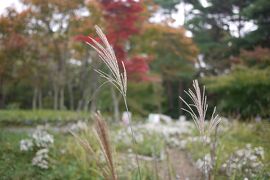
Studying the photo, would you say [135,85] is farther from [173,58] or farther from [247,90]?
[247,90]

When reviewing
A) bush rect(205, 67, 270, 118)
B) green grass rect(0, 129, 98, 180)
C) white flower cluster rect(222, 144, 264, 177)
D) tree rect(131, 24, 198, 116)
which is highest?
tree rect(131, 24, 198, 116)

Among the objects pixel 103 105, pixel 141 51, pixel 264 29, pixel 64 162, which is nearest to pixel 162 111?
pixel 103 105

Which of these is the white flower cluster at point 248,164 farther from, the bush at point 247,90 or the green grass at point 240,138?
the bush at point 247,90

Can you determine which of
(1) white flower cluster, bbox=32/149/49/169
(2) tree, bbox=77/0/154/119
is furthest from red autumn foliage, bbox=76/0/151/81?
(1) white flower cluster, bbox=32/149/49/169

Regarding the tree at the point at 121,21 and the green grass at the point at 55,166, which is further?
the tree at the point at 121,21

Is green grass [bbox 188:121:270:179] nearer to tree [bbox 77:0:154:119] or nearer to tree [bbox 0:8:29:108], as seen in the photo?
tree [bbox 77:0:154:119]

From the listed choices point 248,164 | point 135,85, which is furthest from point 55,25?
point 248,164

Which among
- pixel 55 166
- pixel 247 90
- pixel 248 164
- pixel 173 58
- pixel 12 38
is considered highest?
pixel 12 38

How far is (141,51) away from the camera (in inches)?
492

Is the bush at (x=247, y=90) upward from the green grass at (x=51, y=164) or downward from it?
upward

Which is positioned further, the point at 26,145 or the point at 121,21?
the point at 121,21

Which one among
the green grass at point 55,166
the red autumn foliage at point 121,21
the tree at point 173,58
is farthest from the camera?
the tree at point 173,58

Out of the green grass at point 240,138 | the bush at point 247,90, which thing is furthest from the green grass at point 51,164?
the bush at point 247,90

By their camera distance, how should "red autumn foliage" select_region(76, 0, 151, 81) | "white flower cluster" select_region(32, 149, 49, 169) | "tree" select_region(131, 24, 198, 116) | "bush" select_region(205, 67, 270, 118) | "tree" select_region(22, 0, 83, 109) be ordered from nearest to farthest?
"white flower cluster" select_region(32, 149, 49, 169) < "bush" select_region(205, 67, 270, 118) < "red autumn foliage" select_region(76, 0, 151, 81) < "tree" select_region(22, 0, 83, 109) < "tree" select_region(131, 24, 198, 116)
